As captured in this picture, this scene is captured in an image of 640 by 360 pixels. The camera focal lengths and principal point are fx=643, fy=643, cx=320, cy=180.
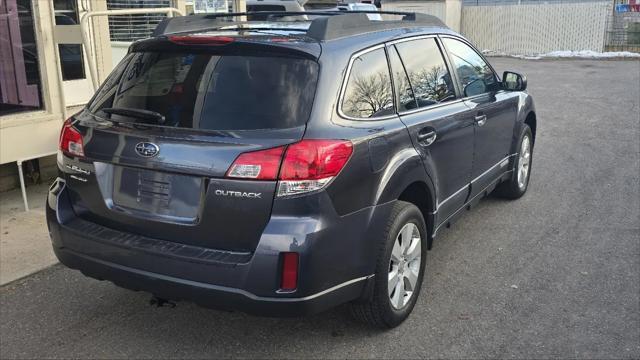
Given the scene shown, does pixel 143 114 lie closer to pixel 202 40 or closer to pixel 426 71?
pixel 202 40

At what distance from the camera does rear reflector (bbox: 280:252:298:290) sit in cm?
304

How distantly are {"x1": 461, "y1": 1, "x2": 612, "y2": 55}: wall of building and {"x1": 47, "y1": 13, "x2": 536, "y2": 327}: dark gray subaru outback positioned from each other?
25047 mm

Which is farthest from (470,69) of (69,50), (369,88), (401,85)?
(69,50)

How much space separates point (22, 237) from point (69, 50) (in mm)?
2680

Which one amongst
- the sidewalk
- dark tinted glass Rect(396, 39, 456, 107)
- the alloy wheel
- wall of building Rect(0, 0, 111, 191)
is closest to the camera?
the alloy wheel

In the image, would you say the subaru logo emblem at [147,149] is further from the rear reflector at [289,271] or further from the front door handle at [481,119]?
the front door handle at [481,119]

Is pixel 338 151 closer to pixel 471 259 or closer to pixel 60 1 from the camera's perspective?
pixel 471 259

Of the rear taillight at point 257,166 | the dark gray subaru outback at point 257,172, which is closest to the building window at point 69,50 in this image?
the dark gray subaru outback at point 257,172

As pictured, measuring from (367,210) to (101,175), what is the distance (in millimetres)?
1421

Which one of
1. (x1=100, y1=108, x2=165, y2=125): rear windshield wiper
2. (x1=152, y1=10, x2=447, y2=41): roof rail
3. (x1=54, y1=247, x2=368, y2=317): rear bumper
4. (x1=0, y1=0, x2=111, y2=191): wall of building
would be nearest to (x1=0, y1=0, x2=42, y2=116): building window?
(x1=0, y1=0, x2=111, y2=191): wall of building

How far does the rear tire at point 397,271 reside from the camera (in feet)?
11.6

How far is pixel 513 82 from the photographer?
5879mm

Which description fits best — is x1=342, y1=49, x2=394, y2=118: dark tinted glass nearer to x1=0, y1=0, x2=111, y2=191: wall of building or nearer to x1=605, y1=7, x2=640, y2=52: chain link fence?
x1=0, y1=0, x2=111, y2=191: wall of building

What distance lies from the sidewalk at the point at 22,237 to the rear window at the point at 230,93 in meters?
1.90
